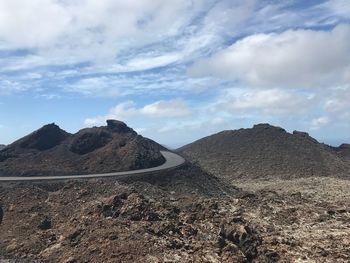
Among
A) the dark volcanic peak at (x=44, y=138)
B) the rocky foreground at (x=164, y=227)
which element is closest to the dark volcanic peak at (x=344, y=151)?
the rocky foreground at (x=164, y=227)

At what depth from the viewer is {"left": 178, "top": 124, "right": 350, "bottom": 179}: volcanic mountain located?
8919 cm

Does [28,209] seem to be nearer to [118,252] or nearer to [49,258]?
[49,258]

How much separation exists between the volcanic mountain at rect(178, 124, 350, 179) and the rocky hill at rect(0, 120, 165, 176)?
20932 mm

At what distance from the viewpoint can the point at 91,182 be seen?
56.8m

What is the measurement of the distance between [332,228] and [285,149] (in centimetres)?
6620

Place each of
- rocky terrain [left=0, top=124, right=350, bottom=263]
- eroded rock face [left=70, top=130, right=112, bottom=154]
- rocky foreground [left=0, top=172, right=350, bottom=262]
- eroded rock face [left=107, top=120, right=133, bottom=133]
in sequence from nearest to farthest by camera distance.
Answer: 1. rocky foreground [left=0, top=172, right=350, bottom=262]
2. rocky terrain [left=0, top=124, right=350, bottom=263]
3. eroded rock face [left=70, top=130, right=112, bottom=154]
4. eroded rock face [left=107, top=120, right=133, bottom=133]

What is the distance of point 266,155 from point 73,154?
44.9 m

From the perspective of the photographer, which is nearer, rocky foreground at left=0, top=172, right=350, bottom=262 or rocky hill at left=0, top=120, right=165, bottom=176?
rocky foreground at left=0, top=172, right=350, bottom=262

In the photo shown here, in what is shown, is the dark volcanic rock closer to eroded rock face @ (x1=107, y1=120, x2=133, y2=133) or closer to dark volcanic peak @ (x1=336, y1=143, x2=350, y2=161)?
dark volcanic peak @ (x1=336, y1=143, x2=350, y2=161)

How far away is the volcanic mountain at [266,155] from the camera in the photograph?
89.2 m

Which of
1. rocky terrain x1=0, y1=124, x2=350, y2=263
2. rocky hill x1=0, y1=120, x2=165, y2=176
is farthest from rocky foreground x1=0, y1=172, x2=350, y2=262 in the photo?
rocky hill x1=0, y1=120, x2=165, y2=176

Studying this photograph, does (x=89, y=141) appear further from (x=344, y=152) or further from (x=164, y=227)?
(x=344, y=152)

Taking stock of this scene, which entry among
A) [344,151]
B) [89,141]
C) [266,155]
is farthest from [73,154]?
[344,151]

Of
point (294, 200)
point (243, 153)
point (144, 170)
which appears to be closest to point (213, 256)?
point (294, 200)
